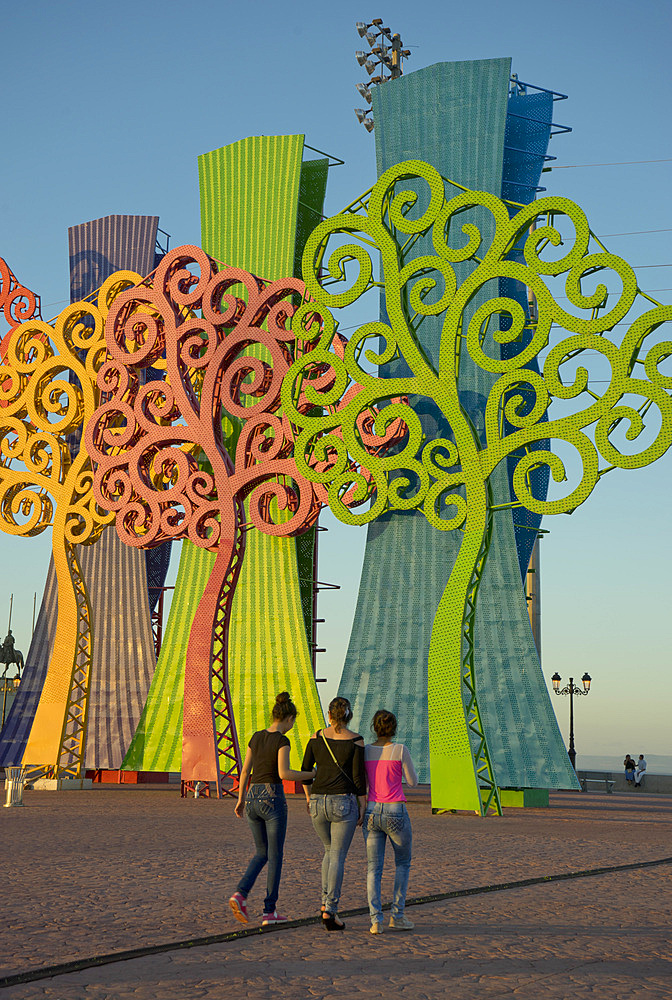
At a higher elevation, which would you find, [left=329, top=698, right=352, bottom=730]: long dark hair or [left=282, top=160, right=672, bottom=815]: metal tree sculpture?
[left=282, top=160, right=672, bottom=815]: metal tree sculpture

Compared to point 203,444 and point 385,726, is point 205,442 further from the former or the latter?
point 385,726

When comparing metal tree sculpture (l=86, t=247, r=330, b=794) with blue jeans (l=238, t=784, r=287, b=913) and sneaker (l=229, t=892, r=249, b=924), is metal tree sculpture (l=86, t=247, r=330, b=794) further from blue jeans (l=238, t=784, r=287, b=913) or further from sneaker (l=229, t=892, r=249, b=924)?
sneaker (l=229, t=892, r=249, b=924)

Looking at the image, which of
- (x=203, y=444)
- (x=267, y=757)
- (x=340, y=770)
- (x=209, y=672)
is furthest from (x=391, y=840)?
(x=203, y=444)

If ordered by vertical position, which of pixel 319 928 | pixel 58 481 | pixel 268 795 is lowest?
pixel 319 928

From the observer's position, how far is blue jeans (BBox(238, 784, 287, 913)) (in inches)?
325

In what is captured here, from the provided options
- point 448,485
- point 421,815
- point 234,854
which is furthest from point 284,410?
point 234,854

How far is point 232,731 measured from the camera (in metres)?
23.6

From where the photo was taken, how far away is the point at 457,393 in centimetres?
2034

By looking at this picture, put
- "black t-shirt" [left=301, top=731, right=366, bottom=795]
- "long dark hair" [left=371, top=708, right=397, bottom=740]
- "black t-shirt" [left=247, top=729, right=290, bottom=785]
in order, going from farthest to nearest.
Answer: "black t-shirt" [left=247, top=729, right=290, bottom=785] < "long dark hair" [left=371, top=708, right=397, bottom=740] < "black t-shirt" [left=301, top=731, right=366, bottom=795]

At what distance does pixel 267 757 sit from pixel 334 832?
79 centimetres

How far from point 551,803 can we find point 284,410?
1184 centimetres

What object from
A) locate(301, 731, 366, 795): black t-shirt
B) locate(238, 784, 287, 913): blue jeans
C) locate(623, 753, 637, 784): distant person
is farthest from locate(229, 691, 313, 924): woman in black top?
locate(623, 753, 637, 784): distant person

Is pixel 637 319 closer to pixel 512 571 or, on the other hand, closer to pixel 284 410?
pixel 284 410

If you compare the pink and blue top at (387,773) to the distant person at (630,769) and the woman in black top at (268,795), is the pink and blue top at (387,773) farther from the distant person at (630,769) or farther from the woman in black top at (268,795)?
the distant person at (630,769)
